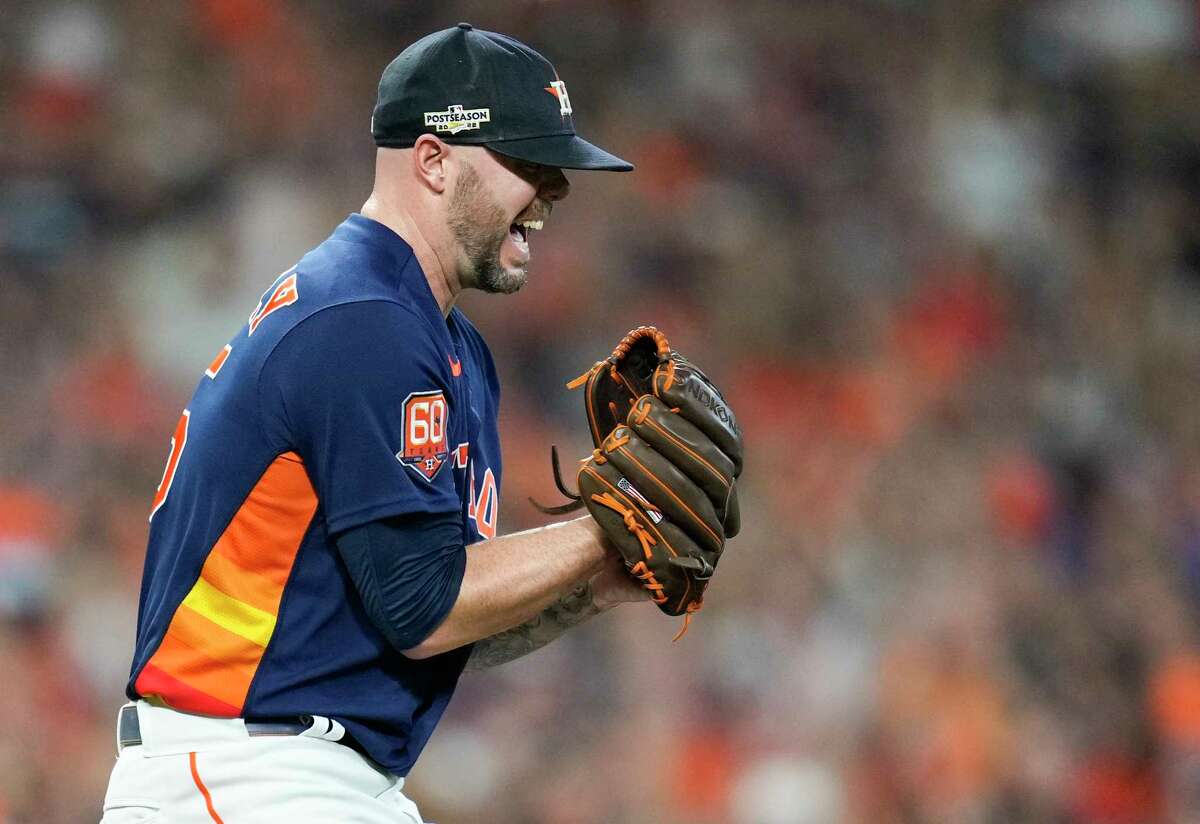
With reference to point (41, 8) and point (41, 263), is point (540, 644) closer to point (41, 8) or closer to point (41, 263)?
point (41, 263)

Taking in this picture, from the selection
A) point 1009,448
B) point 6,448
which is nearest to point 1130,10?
point 1009,448

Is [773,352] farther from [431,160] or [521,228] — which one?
[431,160]

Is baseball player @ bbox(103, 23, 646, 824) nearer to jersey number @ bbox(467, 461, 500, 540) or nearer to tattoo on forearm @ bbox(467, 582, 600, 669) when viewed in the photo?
jersey number @ bbox(467, 461, 500, 540)

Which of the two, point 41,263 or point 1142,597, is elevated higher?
point 41,263

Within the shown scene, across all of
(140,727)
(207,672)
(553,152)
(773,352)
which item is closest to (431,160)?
(553,152)

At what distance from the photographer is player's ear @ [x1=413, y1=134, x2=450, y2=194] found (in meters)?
2.37

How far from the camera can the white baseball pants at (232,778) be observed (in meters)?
2.18

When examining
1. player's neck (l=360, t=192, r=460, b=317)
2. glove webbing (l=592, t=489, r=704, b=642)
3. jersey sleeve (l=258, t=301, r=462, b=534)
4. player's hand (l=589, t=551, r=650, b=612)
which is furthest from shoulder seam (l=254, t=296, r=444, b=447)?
player's hand (l=589, t=551, r=650, b=612)

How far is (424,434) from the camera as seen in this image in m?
2.16

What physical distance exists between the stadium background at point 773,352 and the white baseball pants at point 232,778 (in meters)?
2.98

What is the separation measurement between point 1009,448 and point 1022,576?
0.69 m

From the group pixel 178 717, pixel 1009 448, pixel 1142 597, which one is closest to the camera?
pixel 178 717

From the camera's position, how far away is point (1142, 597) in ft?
19.7

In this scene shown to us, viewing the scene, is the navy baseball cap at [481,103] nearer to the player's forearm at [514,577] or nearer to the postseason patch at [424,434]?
the postseason patch at [424,434]
